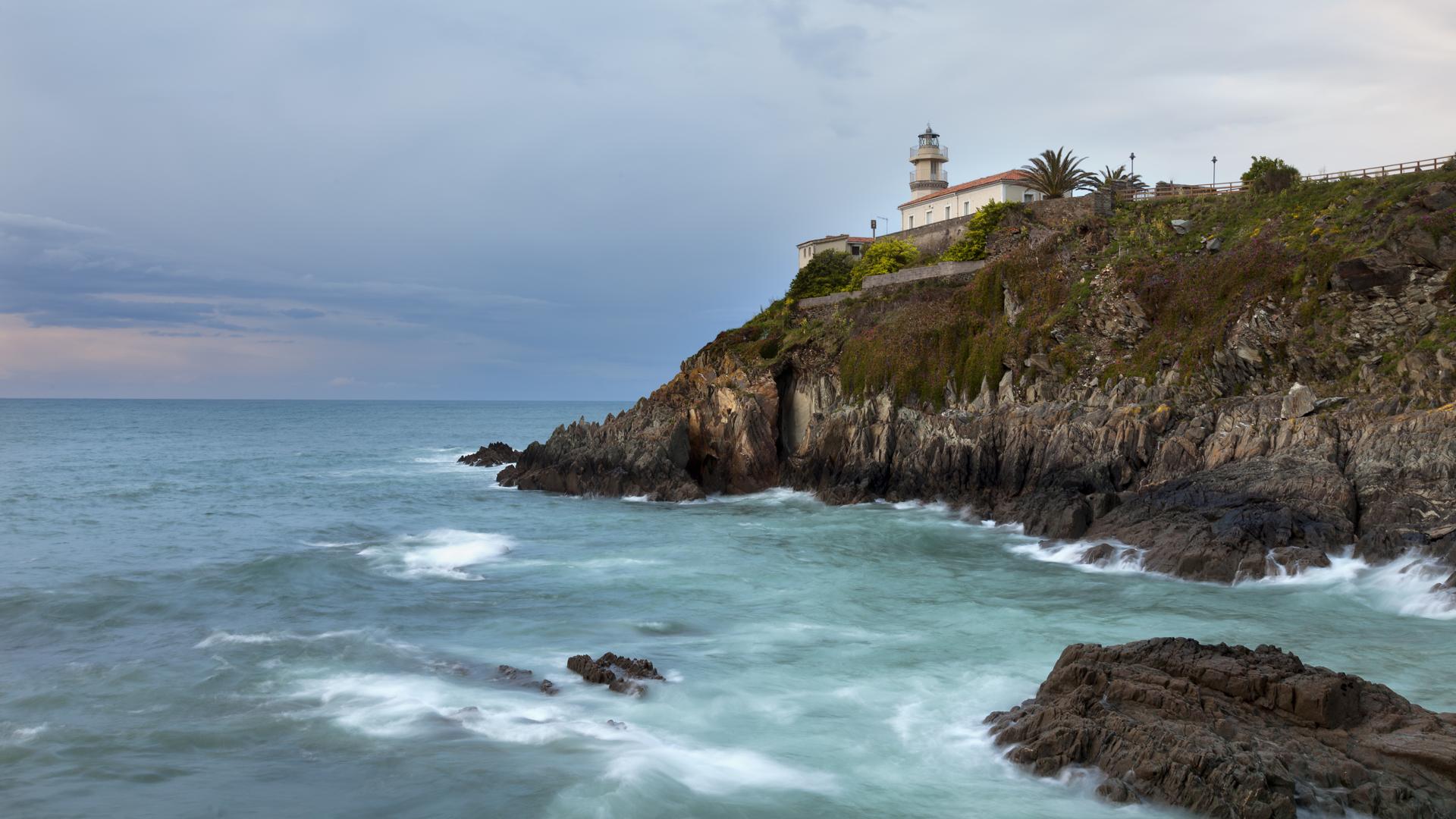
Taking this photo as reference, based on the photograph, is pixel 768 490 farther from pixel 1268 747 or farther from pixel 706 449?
pixel 1268 747

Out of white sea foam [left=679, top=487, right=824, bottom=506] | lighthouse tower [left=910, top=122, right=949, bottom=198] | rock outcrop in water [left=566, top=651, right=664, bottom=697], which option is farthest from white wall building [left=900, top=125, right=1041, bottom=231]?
rock outcrop in water [left=566, top=651, right=664, bottom=697]

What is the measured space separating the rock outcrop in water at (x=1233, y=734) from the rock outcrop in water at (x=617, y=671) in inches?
224

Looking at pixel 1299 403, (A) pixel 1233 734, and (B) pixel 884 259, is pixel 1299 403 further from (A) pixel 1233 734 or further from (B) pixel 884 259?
(B) pixel 884 259

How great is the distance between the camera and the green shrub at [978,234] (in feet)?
161

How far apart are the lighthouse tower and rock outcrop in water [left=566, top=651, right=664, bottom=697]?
178ft

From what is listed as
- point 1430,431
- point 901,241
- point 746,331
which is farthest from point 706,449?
point 1430,431

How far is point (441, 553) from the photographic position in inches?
1156

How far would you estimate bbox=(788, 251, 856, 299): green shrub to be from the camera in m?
56.4

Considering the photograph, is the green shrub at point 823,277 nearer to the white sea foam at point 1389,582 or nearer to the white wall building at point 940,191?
the white wall building at point 940,191

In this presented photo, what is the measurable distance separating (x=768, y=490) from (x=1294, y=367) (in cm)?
2037

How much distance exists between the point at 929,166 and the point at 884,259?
1584 centimetres

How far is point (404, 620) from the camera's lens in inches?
819

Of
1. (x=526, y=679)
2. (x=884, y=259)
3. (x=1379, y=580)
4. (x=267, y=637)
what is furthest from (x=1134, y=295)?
(x=267, y=637)

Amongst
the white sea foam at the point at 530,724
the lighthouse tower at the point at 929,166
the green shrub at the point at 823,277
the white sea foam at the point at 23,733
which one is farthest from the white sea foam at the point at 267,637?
the lighthouse tower at the point at 929,166
